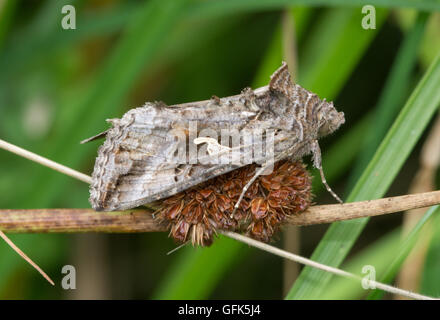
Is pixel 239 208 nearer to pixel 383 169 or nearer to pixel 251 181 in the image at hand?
pixel 251 181

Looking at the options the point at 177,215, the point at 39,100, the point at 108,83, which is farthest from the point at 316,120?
the point at 39,100

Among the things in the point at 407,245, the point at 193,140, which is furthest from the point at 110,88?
the point at 407,245

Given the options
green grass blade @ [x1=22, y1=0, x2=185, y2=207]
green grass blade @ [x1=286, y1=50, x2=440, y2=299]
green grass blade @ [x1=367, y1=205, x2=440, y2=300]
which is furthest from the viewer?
green grass blade @ [x1=22, y1=0, x2=185, y2=207]

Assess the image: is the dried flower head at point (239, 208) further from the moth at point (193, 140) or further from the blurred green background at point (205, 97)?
the blurred green background at point (205, 97)

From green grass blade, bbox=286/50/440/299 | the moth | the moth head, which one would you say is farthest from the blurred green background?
the moth

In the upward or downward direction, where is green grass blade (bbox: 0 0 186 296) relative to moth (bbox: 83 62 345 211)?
upward

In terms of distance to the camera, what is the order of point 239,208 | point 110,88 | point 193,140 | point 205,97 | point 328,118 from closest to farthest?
point 239,208, point 193,140, point 328,118, point 110,88, point 205,97

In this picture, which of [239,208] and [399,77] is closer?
[239,208]

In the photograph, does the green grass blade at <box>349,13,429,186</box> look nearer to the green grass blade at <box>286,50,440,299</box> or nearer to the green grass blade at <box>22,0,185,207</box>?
the green grass blade at <box>286,50,440,299</box>
